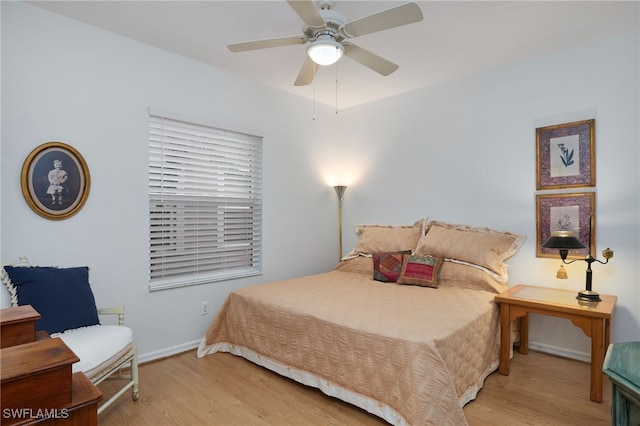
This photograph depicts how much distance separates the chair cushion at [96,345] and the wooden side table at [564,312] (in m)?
2.69

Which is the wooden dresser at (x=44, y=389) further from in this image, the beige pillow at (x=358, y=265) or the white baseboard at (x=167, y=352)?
the beige pillow at (x=358, y=265)

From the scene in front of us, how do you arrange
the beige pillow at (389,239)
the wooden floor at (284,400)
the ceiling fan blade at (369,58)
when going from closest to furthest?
the wooden floor at (284,400)
the ceiling fan blade at (369,58)
the beige pillow at (389,239)

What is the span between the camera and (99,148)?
2773 millimetres

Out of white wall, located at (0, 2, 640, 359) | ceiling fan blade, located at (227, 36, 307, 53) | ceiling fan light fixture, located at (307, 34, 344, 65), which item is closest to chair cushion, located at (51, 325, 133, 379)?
white wall, located at (0, 2, 640, 359)

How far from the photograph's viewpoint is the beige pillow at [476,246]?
3240 mm

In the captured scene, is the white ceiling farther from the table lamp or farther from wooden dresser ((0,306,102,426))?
wooden dresser ((0,306,102,426))

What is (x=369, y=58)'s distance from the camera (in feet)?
7.79

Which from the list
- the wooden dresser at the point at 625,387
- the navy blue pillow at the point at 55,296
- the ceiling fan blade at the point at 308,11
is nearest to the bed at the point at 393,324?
the wooden dresser at the point at 625,387

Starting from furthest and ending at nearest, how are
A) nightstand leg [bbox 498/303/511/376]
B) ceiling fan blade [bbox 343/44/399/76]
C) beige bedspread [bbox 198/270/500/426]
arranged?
nightstand leg [bbox 498/303/511/376] < ceiling fan blade [bbox 343/44/399/76] < beige bedspread [bbox 198/270/500/426]

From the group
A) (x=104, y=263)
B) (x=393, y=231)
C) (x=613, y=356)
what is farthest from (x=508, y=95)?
(x=104, y=263)

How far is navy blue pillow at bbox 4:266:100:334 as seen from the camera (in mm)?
2162

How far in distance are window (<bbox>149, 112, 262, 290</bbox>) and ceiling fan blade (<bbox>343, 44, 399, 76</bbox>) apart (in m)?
1.66

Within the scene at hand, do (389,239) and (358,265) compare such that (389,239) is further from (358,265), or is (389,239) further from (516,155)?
(516,155)

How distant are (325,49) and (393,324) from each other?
172cm
